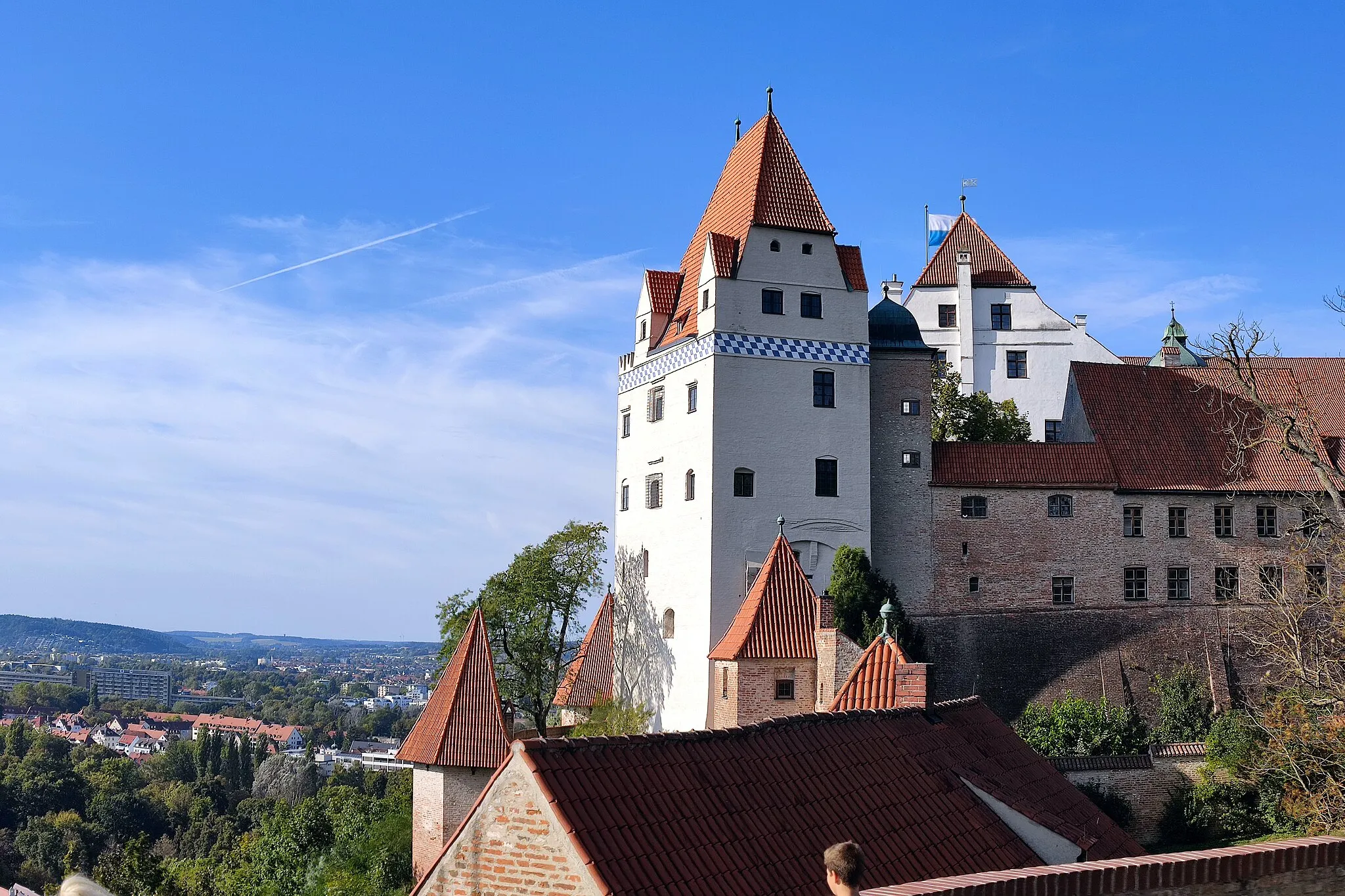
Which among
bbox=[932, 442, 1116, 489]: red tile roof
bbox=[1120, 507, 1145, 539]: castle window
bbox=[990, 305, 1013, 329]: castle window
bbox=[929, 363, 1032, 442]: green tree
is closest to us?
bbox=[932, 442, 1116, 489]: red tile roof

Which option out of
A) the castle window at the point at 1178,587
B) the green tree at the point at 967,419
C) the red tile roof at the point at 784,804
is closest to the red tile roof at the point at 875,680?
the red tile roof at the point at 784,804

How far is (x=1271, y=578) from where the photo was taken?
3953 centimetres

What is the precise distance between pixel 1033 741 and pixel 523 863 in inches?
1051

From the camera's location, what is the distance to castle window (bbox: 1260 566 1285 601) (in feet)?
128

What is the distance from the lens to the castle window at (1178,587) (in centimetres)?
4012

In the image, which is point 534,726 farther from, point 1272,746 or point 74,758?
point 74,758

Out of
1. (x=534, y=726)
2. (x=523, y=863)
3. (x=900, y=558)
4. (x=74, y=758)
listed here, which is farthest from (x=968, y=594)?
(x=74, y=758)

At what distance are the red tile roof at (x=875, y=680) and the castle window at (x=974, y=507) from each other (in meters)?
16.1

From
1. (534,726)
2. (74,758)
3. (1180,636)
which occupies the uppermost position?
(1180,636)

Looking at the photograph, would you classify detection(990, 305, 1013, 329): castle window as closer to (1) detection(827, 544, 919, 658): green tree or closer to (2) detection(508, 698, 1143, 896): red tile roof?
(1) detection(827, 544, 919, 658): green tree

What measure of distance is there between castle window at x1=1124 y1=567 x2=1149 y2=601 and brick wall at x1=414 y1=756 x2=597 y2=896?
3143 centimetres

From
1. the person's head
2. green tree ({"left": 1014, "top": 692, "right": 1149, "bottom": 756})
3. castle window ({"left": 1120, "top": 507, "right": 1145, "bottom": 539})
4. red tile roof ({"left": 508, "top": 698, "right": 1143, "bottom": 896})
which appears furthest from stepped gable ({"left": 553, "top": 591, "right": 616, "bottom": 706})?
the person's head

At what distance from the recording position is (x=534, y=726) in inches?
1861

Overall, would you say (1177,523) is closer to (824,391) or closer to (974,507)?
(974,507)
